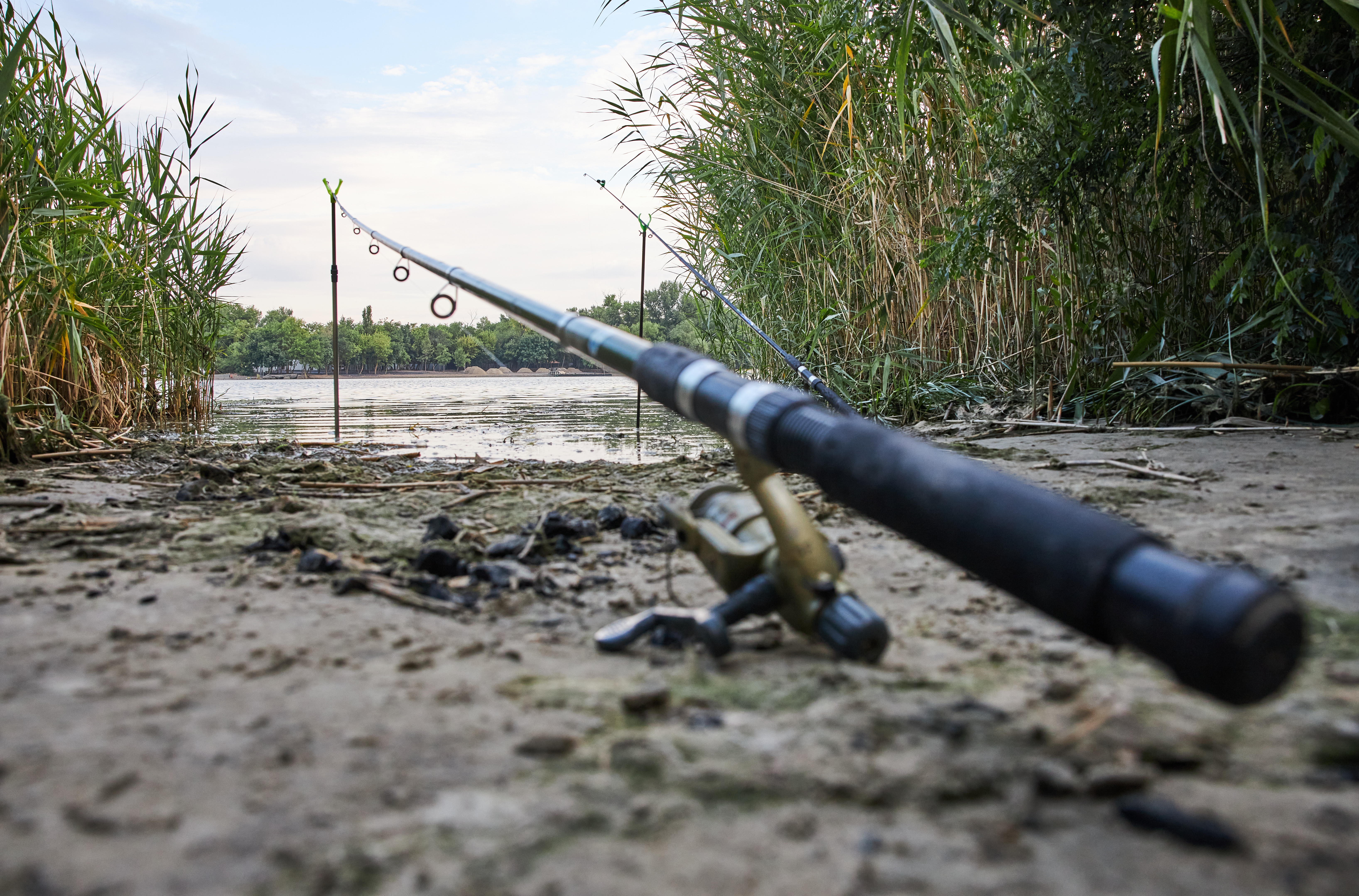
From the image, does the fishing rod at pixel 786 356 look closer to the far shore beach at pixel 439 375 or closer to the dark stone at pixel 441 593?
the dark stone at pixel 441 593

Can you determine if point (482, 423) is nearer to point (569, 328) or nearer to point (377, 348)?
point (569, 328)

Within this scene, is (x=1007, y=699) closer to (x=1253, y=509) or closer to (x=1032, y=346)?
(x=1253, y=509)

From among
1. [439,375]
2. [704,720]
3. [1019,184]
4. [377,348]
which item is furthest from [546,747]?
[377,348]

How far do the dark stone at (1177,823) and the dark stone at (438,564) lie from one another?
174cm

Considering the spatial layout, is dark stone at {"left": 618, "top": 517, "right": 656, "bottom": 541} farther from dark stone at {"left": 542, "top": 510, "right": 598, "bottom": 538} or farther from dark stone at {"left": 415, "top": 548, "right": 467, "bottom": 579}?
dark stone at {"left": 415, "top": 548, "right": 467, "bottom": 579}

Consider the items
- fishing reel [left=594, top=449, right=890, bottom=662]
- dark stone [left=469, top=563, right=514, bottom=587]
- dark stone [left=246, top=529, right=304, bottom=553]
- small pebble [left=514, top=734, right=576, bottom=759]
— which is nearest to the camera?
small pebble [left=514, top=734, right=576, bottom=759]

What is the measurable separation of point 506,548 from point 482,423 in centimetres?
650

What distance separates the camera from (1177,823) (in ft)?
2.88

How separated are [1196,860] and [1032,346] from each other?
→ 5.32 m

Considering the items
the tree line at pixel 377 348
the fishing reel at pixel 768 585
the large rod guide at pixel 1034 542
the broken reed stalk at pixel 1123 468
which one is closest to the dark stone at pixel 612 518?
the fishing reel at pixel 768 585

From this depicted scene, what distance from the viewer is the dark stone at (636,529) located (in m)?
2.77

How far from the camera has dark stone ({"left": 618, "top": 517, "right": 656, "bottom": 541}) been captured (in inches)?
109

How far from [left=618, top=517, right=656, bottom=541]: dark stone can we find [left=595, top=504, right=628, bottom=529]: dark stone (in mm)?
48

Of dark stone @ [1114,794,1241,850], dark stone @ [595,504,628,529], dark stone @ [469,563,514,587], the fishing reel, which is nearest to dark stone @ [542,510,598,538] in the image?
dark stone @ [595,504,628,529]
